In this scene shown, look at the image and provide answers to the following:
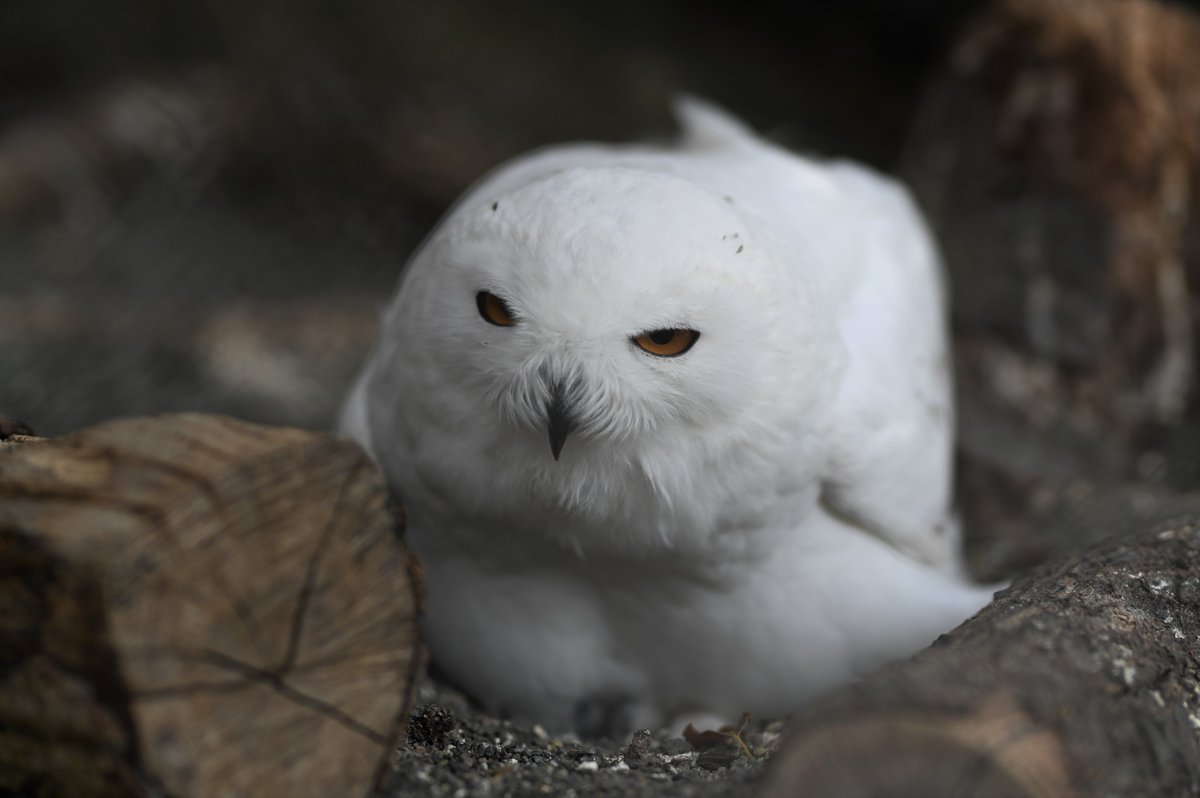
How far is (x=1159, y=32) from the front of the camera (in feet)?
12.9

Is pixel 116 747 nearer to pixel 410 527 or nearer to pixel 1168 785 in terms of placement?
pixel 410 527

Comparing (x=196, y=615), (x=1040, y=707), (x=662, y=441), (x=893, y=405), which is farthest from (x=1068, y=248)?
(x=196, y=615)

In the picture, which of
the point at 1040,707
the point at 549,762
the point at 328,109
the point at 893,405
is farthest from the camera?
the point at 328,109

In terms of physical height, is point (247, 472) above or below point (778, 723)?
below

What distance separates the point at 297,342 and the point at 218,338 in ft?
1.02

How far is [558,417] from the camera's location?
2.31 metres

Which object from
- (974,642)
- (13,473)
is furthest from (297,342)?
(974,642)

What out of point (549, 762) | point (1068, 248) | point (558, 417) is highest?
point (1068, 248)

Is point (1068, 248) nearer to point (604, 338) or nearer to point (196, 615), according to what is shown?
point (604, 338)

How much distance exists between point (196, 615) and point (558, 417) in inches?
34.5

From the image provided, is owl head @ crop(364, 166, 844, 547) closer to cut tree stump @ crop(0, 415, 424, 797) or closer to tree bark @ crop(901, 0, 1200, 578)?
cut tree stump @ crop(0, 415, 424, 797)

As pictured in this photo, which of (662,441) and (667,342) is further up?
(667,342)

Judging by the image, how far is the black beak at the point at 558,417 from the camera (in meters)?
2.30

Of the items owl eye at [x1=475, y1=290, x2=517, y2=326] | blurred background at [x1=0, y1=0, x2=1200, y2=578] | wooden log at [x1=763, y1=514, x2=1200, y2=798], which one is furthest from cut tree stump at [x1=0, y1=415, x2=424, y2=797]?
blurred background at [x1=0, y1=0, x2=1200, y2=578]
